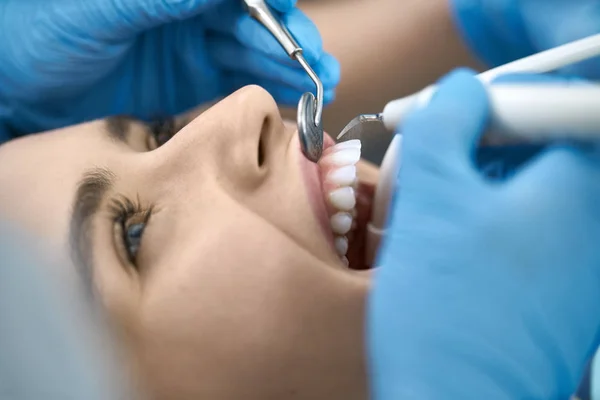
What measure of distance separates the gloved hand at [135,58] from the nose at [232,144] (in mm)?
249

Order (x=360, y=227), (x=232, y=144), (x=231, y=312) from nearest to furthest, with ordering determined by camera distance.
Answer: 1. (x=231, y=312)
2. (x=232, y=144)
3. (x=360, y=227)

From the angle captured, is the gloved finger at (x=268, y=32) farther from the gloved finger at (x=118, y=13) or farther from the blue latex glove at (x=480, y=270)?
the blue latex glove at (x=480, y=270)

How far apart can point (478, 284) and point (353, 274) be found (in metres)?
0.22

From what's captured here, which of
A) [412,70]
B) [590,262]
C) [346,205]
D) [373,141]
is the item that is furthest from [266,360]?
[412,70]

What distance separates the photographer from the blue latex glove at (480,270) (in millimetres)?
450

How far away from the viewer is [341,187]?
767 mm

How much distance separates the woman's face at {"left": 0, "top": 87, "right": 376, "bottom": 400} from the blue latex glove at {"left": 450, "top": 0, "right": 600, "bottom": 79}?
1.22 feet

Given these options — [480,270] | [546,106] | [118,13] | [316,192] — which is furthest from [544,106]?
[118,13]

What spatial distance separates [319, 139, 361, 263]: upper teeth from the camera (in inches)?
29.3

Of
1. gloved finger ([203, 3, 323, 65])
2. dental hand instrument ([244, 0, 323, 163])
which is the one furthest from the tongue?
gloved finger ([203, 3, 323, 65])

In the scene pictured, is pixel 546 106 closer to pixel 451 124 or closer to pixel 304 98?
pixel 451 124

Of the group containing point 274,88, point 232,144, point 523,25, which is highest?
point 523,25

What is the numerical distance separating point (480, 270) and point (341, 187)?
34 cm

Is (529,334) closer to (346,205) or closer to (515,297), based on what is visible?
(515,297)
